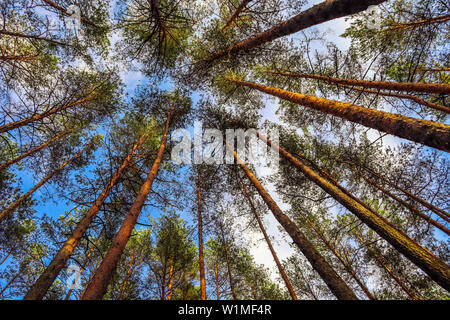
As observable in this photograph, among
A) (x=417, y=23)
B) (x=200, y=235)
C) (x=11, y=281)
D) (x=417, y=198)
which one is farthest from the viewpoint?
(x=11, y=281)

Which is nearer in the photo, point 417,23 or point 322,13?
point 322,13

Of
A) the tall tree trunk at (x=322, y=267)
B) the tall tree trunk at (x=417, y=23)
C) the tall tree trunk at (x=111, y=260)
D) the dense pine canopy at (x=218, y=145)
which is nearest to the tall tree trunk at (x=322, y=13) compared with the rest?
the dense pine canopy at (x=218, y=145)

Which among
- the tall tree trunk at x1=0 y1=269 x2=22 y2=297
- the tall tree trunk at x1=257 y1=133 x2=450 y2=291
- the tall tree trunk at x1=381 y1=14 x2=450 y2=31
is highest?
the tall tree trunk at x1=381 y1=14 x2=450 y2=31

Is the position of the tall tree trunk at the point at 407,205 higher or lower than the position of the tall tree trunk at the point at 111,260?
higher

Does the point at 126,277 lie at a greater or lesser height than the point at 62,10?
lesser

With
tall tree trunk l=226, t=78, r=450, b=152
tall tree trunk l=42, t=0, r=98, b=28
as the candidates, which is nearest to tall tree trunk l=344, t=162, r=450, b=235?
tall tree trunk l=226, t=78, r=450, b=152

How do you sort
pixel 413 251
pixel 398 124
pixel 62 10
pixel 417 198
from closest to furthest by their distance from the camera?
pixel 398 124
pixel 413 251
pixel 62 10
pixel 417 198

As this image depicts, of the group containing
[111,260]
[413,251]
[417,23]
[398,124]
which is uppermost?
[417,23]

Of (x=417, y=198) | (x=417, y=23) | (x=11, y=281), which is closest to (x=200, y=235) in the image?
(x=417, y=198)

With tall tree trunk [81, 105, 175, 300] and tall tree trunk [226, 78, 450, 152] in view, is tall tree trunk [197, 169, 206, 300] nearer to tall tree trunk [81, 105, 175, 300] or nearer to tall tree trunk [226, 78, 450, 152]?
tall tree trunk [81, 105, 175, 300]

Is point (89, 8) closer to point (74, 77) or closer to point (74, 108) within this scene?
point (74, 77)

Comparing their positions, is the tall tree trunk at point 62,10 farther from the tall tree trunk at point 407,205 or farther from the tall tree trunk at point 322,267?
the tall tree trunk at point 407,205

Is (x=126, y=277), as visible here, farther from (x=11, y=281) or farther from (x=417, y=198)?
(x=417, y=198)

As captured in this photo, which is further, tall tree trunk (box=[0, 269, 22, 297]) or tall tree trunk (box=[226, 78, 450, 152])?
tall tree trunk (box=[0, 269, 22, 297])
